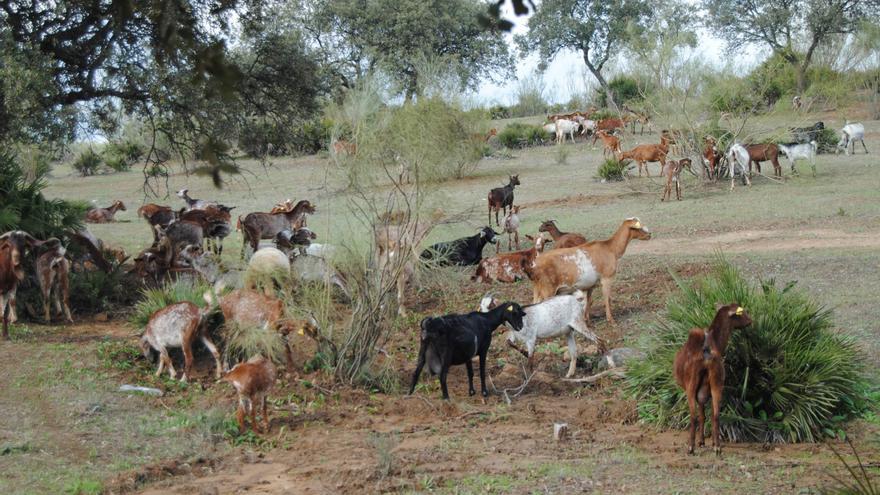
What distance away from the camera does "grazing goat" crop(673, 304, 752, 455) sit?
7.88 metres

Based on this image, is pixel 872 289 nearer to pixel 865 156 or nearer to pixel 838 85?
pixel 865 156

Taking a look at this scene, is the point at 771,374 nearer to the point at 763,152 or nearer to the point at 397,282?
the point at 397,282

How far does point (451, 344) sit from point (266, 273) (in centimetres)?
338

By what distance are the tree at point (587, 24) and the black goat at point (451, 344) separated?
43.8 m

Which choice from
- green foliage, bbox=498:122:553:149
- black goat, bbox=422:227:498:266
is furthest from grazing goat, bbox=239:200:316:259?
green foliage, bbox=498:122:553:149

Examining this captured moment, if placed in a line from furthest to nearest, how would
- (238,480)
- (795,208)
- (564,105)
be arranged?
(564,105) < (795,208) < (238,480)

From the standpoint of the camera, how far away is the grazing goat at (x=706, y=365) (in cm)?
788

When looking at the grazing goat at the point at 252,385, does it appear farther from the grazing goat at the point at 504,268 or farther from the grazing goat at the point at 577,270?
the grazing goat at the point at 504,268

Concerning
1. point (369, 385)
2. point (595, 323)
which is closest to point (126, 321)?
point (369, 385)

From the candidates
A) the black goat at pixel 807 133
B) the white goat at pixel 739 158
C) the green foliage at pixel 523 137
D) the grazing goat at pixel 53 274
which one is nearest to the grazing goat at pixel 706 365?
the grazing goat at pixel 53 274

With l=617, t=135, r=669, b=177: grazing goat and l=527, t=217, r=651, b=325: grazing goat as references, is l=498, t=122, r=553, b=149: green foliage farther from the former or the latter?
l=527, t=217, r=651, b=325: grazing goat

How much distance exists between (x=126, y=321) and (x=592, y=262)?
660 cm

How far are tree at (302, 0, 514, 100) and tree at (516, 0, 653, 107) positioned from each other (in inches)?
189

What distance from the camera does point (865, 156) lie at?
97.0ft
